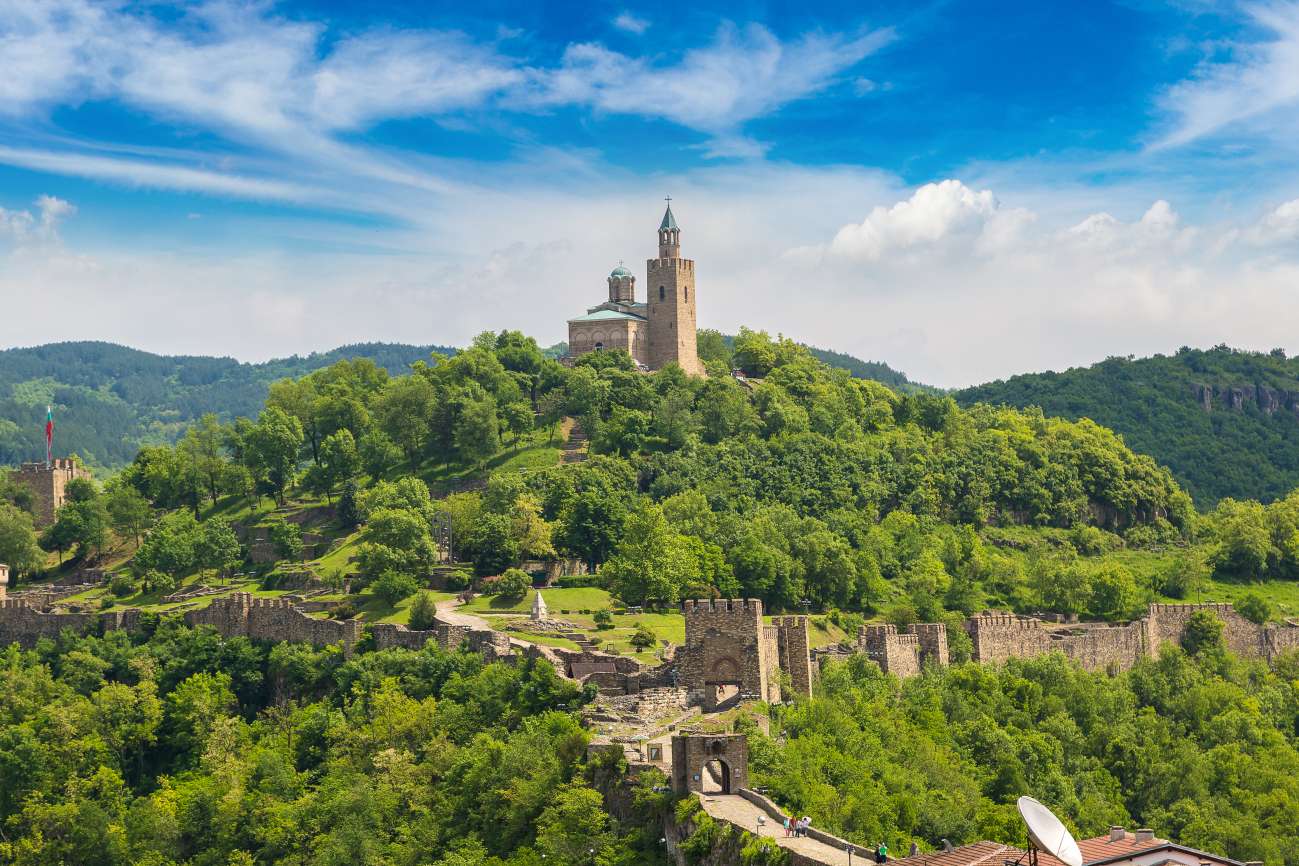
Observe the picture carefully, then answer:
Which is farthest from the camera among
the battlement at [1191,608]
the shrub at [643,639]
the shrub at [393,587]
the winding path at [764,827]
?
the battlement at [1191,608]

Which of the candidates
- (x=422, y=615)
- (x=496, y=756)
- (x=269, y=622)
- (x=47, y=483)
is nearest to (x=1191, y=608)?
(x=422, y=615)

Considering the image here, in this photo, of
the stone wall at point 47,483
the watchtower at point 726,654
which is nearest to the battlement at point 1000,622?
the watchtower at point 726,654

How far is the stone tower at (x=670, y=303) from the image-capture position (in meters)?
89.9

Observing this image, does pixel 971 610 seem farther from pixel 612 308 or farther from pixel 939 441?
pixel 612 308

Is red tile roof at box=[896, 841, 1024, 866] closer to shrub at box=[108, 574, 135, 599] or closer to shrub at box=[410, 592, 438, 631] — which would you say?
shrub at box=[410, 592, 438, 631]

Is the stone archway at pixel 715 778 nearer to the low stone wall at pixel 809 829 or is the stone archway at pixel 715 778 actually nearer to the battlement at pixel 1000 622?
the low stone wall at pixel 809 829

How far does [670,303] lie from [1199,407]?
2358 inches

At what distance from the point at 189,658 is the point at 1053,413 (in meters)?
89.0

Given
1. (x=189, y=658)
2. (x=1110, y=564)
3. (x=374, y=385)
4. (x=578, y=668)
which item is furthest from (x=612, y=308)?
(x=578, y=668)

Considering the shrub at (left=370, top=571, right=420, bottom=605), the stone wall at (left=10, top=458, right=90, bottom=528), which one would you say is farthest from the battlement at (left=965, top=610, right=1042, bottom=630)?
the stone wall at (left=10, top=458, right=90, bottom=528)

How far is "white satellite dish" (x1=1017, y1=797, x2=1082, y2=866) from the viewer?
23.3 metres

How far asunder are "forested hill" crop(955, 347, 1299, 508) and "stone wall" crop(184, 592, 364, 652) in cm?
7260

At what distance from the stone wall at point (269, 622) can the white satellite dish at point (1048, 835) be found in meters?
36.8

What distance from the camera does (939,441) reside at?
298 feet
